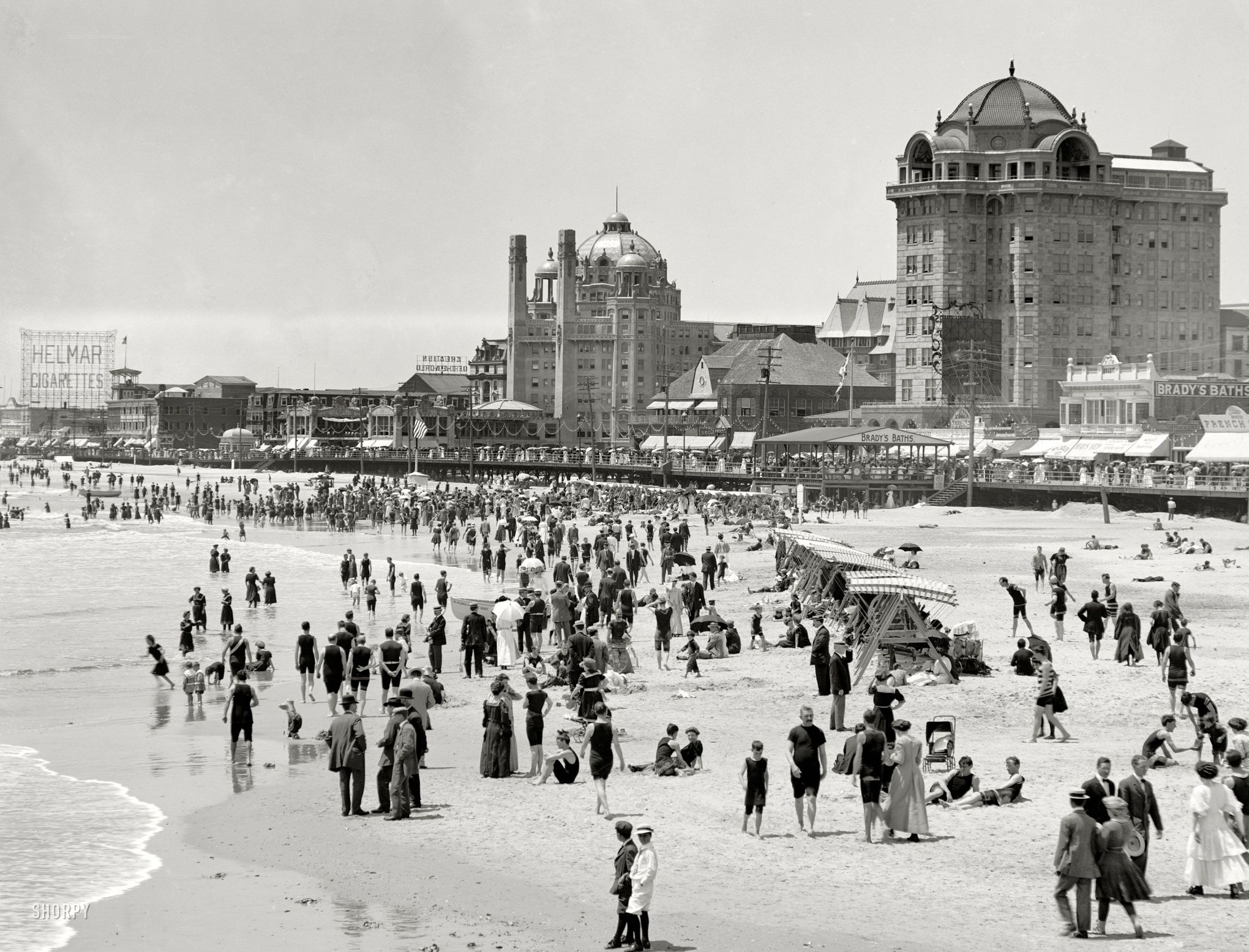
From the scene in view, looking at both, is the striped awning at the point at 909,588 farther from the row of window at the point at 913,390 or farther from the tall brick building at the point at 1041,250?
the row of window at the point at 913,390

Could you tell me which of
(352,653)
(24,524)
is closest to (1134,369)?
(24,524)

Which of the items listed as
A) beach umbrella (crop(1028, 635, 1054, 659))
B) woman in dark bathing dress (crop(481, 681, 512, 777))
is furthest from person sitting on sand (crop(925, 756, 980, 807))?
beach umbrella (crop(1028, 635, 1054, 659))

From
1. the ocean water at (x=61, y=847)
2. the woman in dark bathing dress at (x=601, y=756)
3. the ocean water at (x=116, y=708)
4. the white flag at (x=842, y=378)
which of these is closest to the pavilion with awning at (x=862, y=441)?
the white flag at (x=842, y=378)

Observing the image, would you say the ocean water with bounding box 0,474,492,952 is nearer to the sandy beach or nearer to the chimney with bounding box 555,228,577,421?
the sandy beach

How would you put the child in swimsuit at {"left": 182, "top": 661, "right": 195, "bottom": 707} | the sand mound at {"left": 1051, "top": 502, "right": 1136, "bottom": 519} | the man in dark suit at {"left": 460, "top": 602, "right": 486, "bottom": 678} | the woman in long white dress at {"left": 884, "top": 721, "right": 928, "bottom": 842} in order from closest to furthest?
the woman in long white dress at {"left": 884, "top": 721, "right": 928, "bottom": 842}
the child in swimsuit at {"left": 182, "top": 661, "right": 195, "bottom": 707}
the man in dark suit at {"left": 460, "top": 602, "right": 486, "bottom": 678}
the sand mound at {"left": 1051, "top": 502, "right": 1136, "bottom": 519}

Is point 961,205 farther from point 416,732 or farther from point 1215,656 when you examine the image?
point 416,732
